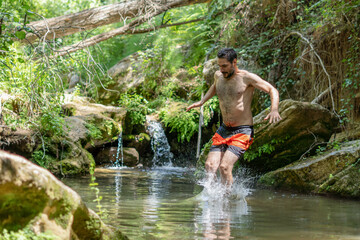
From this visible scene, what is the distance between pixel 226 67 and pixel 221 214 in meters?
2.09

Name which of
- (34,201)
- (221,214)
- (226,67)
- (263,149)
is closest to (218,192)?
(221,214)

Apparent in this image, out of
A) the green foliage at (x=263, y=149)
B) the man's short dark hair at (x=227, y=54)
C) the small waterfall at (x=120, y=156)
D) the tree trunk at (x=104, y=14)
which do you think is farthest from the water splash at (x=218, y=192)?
the small waterfall at (x=120, y=156)

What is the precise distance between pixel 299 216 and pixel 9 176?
3234 millimetres

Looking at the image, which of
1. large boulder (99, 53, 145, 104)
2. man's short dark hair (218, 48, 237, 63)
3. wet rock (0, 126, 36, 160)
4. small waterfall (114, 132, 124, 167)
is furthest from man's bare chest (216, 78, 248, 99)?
large boulder (99, 53, 145, 104)

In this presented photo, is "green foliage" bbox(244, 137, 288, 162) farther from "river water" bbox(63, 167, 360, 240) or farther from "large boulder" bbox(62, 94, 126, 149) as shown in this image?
"large boulder" bbox(62, 94, 126, 149)

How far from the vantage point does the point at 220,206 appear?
482 centimetres

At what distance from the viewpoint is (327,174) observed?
6.23 metres

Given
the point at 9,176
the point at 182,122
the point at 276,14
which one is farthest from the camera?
the point at 182,122

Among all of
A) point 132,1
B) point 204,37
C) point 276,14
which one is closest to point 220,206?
point 276,14

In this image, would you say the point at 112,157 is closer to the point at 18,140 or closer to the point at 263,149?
the point at 18,140

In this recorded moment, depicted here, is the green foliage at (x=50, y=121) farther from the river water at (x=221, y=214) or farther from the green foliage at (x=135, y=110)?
the green foliage at (x=135, y=110)

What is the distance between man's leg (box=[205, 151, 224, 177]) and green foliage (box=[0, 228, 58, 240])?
11.3 feet

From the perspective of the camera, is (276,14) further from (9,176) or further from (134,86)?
(9,176)

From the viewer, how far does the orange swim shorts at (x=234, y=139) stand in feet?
17.5
